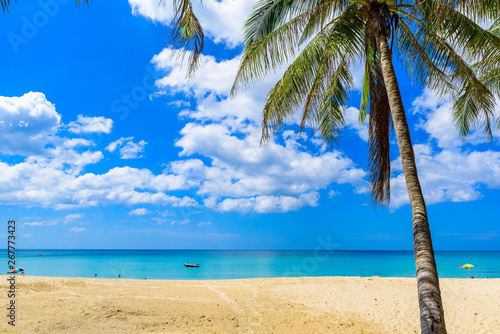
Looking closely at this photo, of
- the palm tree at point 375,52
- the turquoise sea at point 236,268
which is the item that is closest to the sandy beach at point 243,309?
the palm tree at point 375,52

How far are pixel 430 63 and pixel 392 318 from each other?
238 inches

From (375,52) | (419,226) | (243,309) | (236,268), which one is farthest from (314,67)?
(236,268)

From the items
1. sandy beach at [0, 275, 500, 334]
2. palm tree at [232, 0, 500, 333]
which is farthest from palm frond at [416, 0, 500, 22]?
sandy beach at [0, 275, 500, 334]

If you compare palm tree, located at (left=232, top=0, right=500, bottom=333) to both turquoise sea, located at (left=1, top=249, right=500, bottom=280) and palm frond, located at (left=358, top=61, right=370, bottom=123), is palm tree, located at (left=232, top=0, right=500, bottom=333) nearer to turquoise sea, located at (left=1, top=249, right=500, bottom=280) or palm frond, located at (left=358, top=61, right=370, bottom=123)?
palm frond, located at (left=358, top=61, right=370, bottom=123)

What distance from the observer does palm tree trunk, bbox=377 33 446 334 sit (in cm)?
343

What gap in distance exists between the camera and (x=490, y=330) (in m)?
6.45

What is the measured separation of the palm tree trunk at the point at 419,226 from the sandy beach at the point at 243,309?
3741 mm

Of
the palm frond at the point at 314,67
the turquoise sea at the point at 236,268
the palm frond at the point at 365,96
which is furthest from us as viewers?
the turquoise sea at the point at 236,268

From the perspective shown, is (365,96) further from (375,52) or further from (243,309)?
(243,309)

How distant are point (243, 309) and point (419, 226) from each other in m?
5.95

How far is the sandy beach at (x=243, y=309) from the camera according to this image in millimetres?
6793


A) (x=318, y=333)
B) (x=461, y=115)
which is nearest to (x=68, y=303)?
(x=318, y=333)

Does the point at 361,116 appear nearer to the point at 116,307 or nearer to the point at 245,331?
the point at 245,331

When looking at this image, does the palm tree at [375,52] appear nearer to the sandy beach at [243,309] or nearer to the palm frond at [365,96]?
Result: the palm frond at [365,96]
